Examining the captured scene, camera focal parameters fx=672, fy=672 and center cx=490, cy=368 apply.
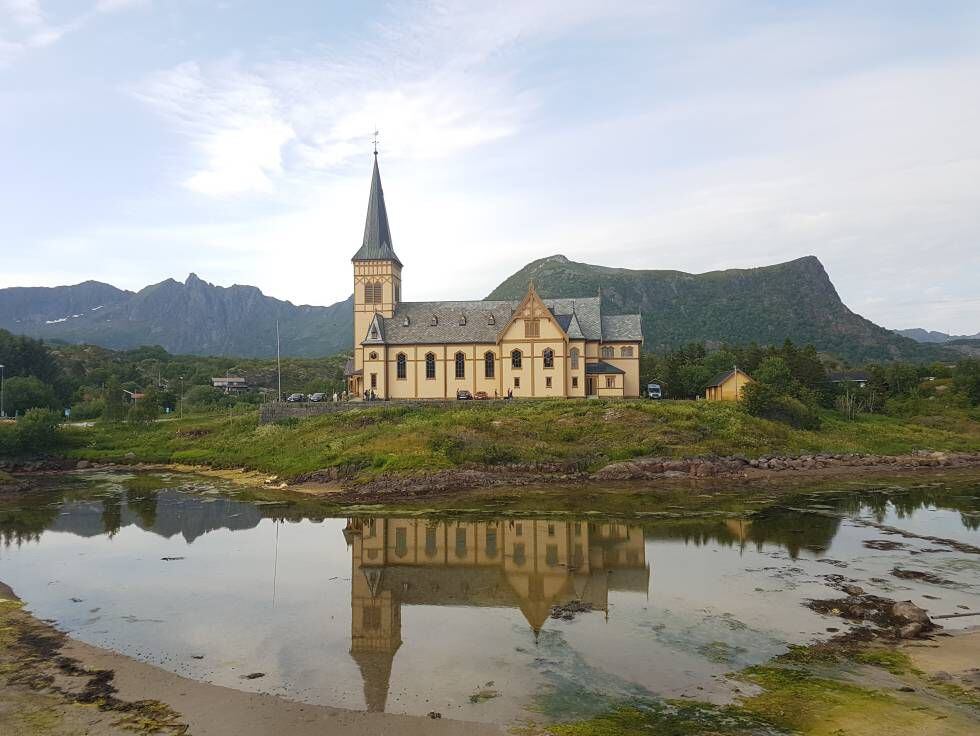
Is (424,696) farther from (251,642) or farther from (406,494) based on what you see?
(406,494)

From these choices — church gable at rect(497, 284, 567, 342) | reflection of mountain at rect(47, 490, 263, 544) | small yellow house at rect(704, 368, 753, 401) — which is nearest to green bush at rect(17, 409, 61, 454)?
reflection of mountain at rect(47, 490, 263, 544)

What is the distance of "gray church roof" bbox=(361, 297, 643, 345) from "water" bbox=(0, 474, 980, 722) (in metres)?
26.4

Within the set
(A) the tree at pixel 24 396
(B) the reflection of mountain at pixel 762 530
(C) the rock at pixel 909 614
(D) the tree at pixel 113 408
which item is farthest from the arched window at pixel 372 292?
(C) the rock at pixel 909 614

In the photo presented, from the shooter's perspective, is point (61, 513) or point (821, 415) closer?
point (61, 513)

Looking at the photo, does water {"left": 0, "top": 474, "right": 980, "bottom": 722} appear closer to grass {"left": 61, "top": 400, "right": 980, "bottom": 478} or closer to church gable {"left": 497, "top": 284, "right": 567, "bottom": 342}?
grass {"left": 61, "top": 400, "right": 980, "bottom": 478}

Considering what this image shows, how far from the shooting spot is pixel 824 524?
31.9 m

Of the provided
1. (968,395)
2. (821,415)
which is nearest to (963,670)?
(821,415)

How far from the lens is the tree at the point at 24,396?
7375 centimetres

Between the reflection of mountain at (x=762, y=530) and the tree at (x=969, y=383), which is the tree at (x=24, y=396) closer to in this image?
the reflection of mountain at (x=762, y=530)

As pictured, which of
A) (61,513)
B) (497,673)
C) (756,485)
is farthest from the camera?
(756,485)

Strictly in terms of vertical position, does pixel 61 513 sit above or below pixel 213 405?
below

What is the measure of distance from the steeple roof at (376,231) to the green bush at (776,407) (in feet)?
113

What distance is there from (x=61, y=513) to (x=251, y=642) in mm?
27132

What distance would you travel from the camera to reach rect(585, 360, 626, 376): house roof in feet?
193
